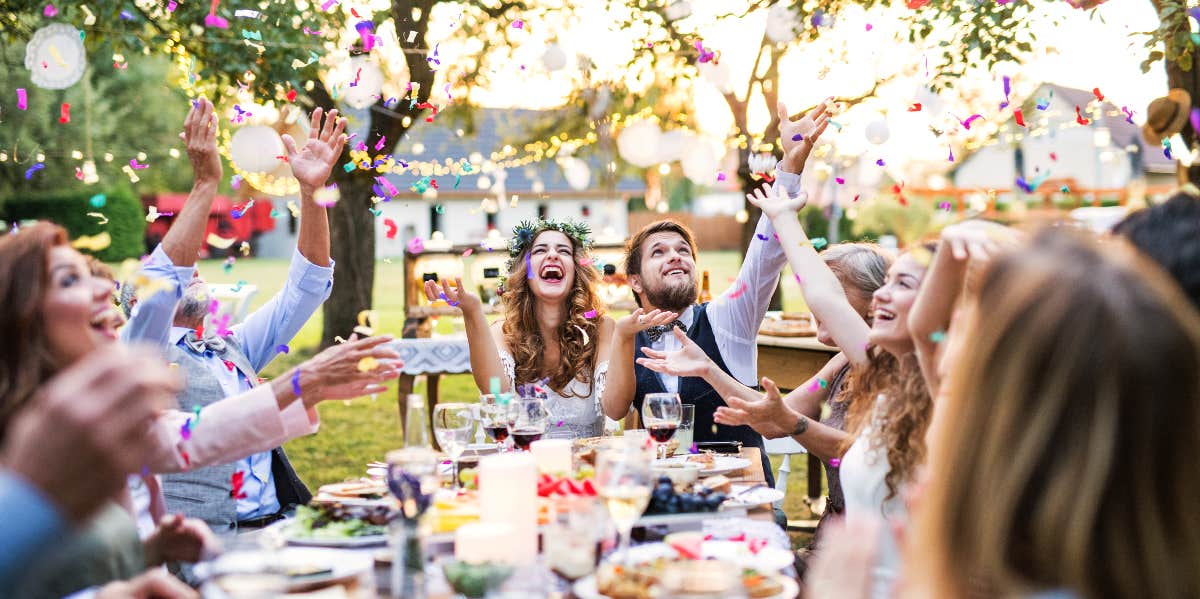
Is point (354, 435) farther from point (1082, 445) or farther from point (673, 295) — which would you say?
point (1082, 445)

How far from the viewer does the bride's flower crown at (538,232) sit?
4.19 metres

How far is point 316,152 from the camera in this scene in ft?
10.7

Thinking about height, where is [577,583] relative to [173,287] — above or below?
below

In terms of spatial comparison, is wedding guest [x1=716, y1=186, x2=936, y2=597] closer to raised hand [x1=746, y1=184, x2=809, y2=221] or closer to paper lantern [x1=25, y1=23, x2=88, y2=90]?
raised hand [x1=746, y1=184, x2=809, y2=221]

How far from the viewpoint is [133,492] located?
8.52 feet

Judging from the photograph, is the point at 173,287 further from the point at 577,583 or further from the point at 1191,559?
the point at 1191,559

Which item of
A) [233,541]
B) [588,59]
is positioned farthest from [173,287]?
[588,59]

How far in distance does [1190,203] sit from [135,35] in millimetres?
5734

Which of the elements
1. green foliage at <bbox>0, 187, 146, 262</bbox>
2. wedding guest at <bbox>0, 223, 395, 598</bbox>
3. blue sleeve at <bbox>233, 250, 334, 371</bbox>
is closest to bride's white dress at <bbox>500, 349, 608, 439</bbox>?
blue sleeve at <bbox>233, 250, 334, 371</bbox>

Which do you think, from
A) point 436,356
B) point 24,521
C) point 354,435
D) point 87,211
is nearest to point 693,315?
point 436,356

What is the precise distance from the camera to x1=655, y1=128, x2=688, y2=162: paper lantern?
316 inches

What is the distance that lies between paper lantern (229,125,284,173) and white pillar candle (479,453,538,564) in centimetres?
400

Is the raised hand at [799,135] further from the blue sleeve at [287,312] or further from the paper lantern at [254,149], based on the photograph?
the paper lantern at [254,149]

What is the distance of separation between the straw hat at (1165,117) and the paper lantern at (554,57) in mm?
3777
